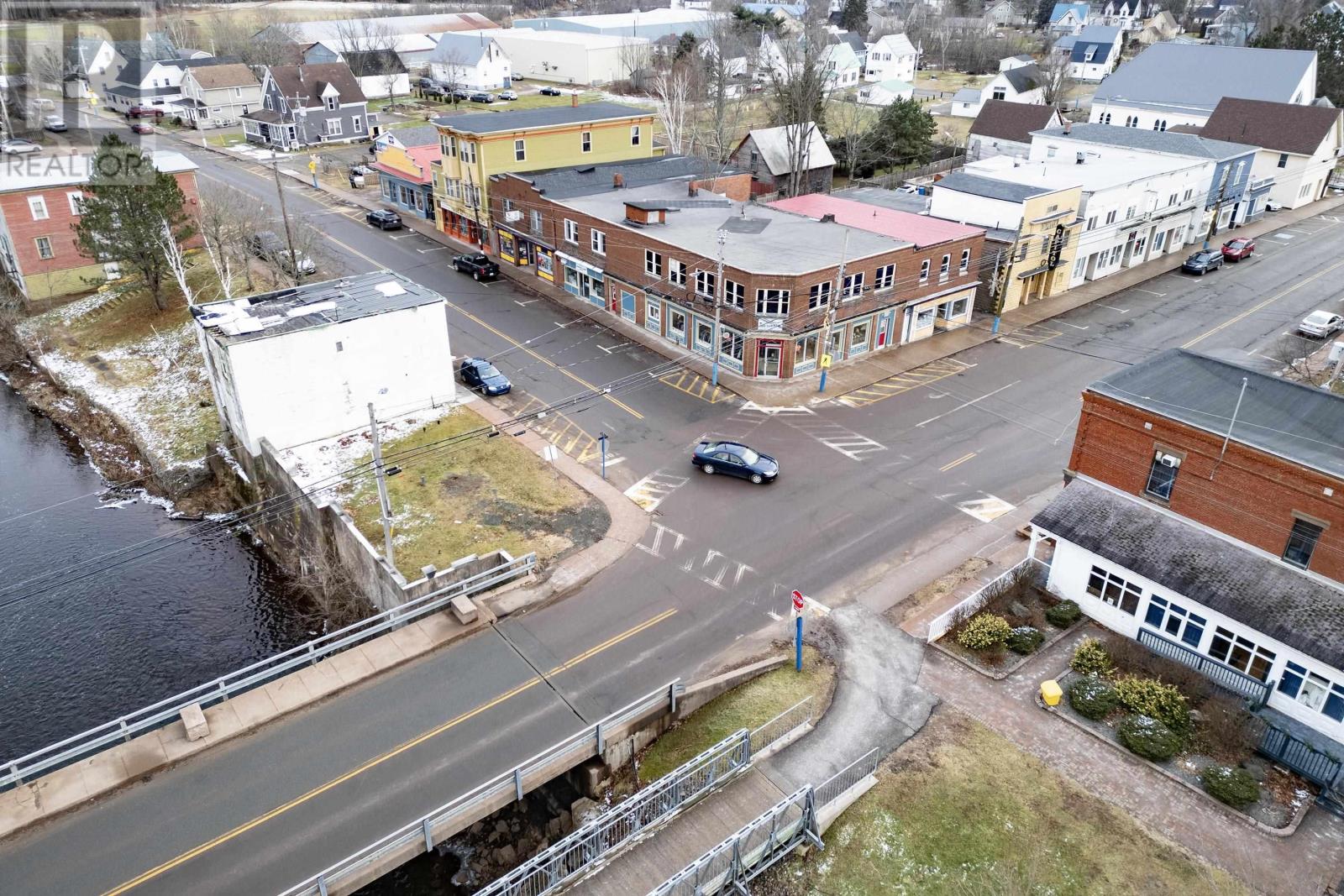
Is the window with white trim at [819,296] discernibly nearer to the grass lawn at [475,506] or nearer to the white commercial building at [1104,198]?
the grass lawn at [475,506]

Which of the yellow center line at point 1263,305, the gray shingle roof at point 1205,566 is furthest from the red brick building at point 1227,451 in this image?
the yellow center line at point 1263,305

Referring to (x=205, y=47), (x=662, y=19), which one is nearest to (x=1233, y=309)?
(x=662, y=19)

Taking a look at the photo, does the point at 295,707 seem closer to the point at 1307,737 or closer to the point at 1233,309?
the point at 1307,737

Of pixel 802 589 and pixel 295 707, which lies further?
pixel 802 589

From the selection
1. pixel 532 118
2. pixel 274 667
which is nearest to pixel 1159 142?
pixel 532 118

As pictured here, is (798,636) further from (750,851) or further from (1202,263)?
(1202,263)
